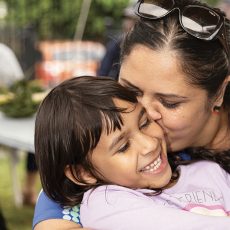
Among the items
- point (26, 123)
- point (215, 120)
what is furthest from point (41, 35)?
point (215, 120)

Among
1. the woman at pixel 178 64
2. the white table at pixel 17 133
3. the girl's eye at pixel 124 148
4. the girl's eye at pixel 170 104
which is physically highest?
the woman at pixel 178 64

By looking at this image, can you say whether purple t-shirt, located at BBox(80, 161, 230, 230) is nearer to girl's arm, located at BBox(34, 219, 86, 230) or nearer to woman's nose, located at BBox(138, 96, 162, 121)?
girl's arm, located at BBox(34, 219, 86, 230)

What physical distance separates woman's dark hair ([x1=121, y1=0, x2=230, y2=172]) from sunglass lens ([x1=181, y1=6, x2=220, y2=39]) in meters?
0.03

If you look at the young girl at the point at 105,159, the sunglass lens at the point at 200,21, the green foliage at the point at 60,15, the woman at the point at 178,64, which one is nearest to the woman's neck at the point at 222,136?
the woman at the point at 178,64

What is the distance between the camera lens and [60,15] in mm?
9883

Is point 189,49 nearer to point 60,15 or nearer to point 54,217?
point 54,217

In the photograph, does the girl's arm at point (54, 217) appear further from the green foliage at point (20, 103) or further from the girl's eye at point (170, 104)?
the green foliage at point (20, 103)

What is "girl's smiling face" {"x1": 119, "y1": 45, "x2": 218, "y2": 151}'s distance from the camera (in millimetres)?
1736

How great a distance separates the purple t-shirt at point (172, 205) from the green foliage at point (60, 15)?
796 centimetres

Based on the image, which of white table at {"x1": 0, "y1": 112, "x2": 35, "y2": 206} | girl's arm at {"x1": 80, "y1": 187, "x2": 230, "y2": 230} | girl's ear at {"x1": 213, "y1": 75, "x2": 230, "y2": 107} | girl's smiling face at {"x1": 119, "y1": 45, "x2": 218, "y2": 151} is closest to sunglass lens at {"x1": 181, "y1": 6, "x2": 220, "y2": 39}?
girl's smiling face at {"x1": 119, "y1": 45, "x2": 218, "y2": 151}

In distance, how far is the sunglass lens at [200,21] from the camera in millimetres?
1774

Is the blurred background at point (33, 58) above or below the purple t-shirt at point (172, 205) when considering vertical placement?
below

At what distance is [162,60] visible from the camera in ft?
5.75

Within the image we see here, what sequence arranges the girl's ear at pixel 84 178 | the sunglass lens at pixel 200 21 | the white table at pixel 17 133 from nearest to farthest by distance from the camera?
the girl's ear at pixel 84 178, the sunglass lens at pixel 200 21, the white table at pixel 17 133
